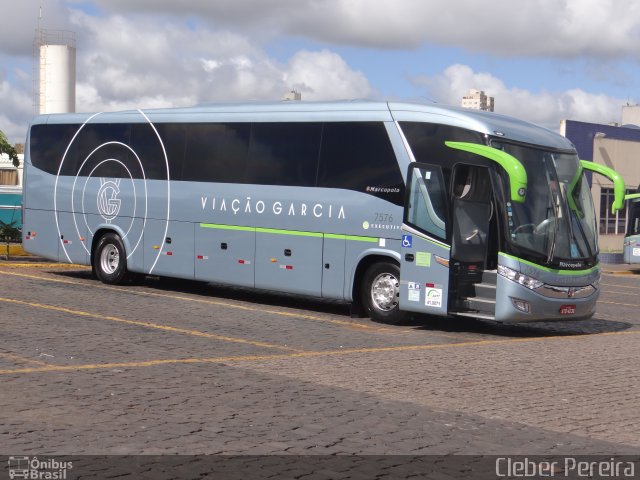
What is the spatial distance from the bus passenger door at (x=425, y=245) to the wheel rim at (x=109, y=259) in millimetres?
7395

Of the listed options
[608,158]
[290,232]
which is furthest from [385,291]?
[608,158]

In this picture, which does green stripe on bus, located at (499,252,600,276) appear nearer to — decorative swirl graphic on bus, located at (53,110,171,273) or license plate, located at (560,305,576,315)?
license plate, located at (560,305,576,315)

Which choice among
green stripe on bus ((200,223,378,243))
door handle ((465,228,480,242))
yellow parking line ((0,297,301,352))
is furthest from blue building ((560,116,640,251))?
yellow parking line ((0,297,301,352))

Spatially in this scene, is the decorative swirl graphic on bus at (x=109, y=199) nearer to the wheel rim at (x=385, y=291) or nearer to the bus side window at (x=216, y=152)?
the bus side window at (x=216, y=152)

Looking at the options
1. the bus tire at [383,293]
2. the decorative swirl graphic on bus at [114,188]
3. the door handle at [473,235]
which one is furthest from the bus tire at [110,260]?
the door handle at [473,235]

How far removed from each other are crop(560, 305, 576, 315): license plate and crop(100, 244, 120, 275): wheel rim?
9.33 meters

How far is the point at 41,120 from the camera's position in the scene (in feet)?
75.2

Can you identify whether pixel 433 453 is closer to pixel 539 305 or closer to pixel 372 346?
pixel 372 346

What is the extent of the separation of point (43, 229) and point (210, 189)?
506 cm

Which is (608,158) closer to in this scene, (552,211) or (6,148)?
(6,148)

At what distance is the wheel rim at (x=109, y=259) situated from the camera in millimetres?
21078

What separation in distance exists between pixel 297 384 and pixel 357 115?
25.3ft

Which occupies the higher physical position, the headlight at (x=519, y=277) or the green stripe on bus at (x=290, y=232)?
the green stripe on bus at (x=290, y=232)

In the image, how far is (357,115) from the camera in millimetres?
17062
